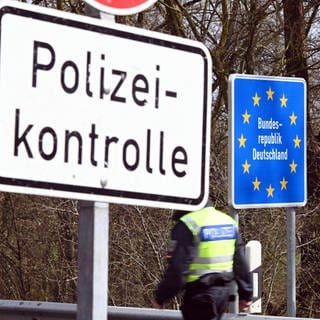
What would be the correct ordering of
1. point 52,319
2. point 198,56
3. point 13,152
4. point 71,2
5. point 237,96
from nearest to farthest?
point 13,152 < point 198,56 < point 237,96 < point 52,319 < point 71,2

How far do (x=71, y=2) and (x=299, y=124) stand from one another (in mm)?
8075

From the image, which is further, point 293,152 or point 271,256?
point 271,256

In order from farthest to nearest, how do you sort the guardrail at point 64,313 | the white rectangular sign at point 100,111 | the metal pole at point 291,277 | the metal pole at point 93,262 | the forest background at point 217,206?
the forest background at point 217,206
the metal pole at point 291,277
the guardrail at point 64,313
the metal pole at point 93,262
the white rectangular sign at point 100,111

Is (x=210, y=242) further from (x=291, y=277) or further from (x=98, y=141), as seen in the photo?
(x=98, y=141)

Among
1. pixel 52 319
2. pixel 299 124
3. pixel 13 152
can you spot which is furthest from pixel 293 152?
pixel 13 152

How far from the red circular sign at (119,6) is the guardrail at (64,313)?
4.64m

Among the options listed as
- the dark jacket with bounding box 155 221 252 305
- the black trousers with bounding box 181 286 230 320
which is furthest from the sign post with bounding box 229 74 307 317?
the dark jacket with bounding box 155 221 252 305

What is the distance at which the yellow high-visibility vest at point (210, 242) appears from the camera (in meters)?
5.93

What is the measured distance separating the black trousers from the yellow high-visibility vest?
93mm

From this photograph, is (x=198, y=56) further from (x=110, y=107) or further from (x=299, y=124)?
(x=299, y=124)

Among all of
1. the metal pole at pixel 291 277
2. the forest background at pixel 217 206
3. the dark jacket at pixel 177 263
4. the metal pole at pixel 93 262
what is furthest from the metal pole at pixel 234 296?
the forest background at pixel 217 206

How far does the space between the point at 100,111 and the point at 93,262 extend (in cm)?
40

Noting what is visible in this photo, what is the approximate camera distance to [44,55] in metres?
2.61

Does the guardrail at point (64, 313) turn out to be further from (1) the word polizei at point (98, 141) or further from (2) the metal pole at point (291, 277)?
(1) the word polizei at point (98, 141)
